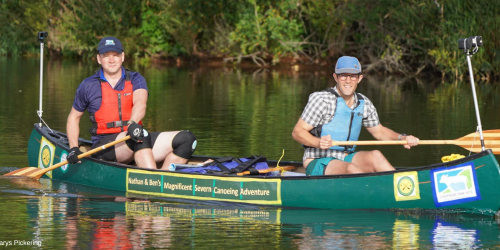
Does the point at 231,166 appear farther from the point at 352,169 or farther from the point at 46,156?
the point at 46,156

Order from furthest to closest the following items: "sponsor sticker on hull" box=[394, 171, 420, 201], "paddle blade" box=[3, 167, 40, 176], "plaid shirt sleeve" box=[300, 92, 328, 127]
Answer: "paddle blade" box=[3, 167, 40, 176], "plaid shirt sleeve" box=[300, 92, 328, 127], "sponsor sticker on hull" box=[394, 171, 420, 201]

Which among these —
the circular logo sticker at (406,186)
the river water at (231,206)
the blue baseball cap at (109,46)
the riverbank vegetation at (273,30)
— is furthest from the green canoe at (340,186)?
the riverbank vegetation at (273,30)

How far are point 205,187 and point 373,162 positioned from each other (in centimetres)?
165

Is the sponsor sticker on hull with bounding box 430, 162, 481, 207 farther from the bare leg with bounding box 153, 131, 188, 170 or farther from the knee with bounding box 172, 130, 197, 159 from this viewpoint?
the bare leg with bounding box 153, 131, 188, 170

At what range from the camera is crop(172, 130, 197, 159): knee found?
9445 mm

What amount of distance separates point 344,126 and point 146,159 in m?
2.08

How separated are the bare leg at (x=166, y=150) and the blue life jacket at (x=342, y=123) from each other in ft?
5.52

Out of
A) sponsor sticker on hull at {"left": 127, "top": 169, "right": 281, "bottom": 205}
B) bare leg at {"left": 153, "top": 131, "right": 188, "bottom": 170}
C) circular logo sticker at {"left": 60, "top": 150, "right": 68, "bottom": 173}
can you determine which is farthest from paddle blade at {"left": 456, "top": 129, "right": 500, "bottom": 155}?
circular logo sticker at {"left": 60, "top": 150, "right": 68, "bottom": 173}

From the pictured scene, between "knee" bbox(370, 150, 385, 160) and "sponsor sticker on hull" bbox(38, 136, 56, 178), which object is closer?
"knee" bbox(370, 150, 385, 160)

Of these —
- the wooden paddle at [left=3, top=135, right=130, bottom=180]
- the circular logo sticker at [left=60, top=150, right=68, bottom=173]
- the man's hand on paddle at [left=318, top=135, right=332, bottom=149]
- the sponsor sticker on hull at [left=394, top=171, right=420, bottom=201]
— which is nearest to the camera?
the sponsor sticker on hull at [left=394, top=171, right=420, bottom=201]

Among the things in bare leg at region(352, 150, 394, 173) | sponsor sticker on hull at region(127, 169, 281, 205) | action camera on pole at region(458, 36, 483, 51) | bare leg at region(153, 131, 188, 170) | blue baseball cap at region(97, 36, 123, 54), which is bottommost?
sponsor sticker on hull at region(127, 169, 281, 205)

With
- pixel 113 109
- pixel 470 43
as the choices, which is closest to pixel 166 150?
pixel 113 109

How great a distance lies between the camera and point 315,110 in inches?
332

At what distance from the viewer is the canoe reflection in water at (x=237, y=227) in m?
7.28
